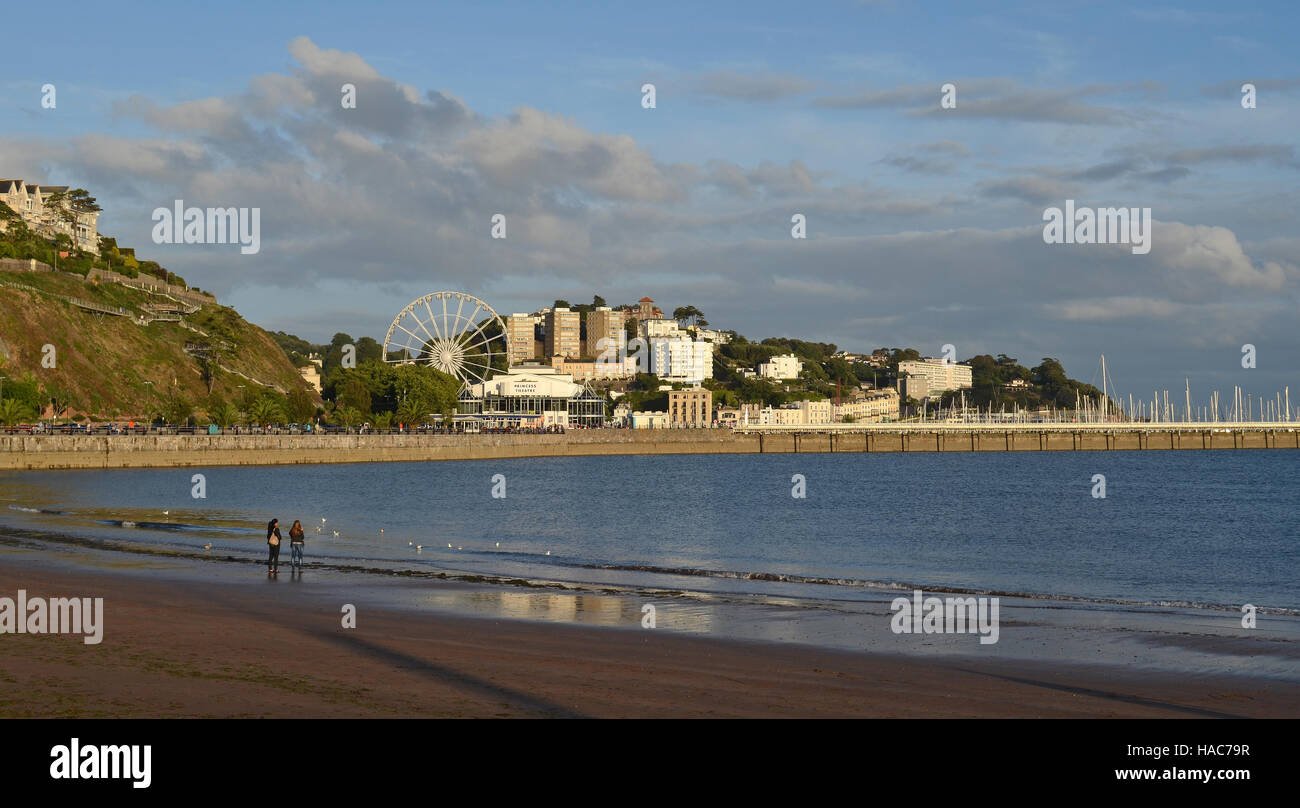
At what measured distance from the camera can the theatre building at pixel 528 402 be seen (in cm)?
17025

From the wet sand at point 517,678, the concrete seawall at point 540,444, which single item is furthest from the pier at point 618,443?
the wet sand at point 517,678

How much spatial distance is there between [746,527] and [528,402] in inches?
4931

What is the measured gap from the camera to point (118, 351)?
4995 inches

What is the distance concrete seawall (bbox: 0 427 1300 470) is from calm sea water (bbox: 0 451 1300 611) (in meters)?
5.34

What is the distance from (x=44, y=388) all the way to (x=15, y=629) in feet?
352

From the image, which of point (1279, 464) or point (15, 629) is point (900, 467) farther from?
point (15, 629)

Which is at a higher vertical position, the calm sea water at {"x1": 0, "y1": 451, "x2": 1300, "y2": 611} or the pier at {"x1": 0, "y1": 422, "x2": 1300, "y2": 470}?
the pier at {"x1": 0, "y1": 422, "x2": 1300, "y2": 470}

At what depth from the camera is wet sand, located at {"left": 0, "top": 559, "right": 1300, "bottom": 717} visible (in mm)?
12375

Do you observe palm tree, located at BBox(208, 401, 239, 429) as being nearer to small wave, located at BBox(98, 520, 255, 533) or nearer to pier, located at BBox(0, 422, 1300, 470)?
pier, located at BBox(0, 422, 1300, 470)

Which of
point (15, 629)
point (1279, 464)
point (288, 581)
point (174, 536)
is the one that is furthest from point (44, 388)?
point (1279, 464)

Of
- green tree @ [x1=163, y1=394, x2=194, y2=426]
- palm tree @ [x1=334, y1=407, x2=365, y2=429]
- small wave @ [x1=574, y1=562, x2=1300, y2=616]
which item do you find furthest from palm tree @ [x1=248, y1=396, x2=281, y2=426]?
small wave @ [x1=574, y1=562, x2=1300, y2=616]

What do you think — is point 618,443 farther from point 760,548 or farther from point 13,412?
point 760,548

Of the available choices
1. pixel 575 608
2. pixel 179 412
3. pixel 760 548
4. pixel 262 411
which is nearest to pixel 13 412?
pixel 179 412
